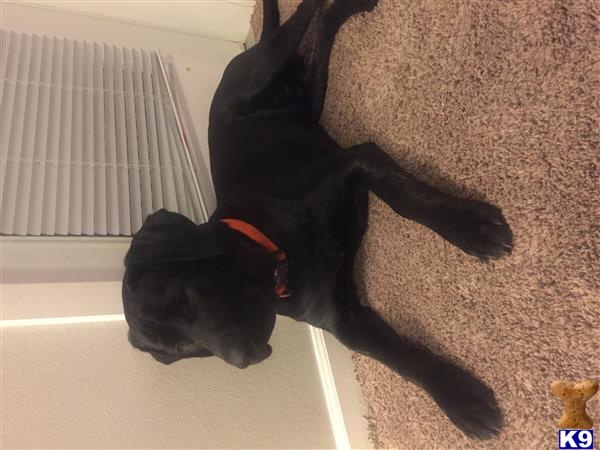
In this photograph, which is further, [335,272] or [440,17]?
[335,272]

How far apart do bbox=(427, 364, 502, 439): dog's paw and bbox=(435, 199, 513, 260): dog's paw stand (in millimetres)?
358

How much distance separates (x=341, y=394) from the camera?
2010 millimetres

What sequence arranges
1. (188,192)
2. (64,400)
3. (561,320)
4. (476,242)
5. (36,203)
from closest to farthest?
(561,320), (476,242), (64,400), (36,203), (188,192)

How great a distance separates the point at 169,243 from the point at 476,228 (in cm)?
82

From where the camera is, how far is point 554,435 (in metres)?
1.18

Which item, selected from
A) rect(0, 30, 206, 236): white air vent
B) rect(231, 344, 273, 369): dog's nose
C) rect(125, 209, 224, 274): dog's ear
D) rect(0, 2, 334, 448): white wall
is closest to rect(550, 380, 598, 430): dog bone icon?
rect(231, 344, 273, 369): dog's nose

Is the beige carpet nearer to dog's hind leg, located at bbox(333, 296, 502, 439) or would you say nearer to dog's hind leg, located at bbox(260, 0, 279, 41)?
dog's hind leg, located at bbox(333, 296, 502, 439)

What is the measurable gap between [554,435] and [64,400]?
144 cm

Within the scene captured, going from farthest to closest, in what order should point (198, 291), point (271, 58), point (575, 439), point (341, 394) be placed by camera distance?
1. point (271, 58)
2. point (341, 394)
3. point (198, 291)
4. point (575, 439)

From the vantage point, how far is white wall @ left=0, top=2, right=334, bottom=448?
5.57 feet

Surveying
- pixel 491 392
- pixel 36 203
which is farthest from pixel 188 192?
pixel 491 392

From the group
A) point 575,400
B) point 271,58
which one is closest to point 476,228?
point 575,400

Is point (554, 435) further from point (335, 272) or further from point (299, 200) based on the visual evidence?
point (299, 200)

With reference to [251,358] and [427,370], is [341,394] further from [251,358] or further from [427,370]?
[251,358]
